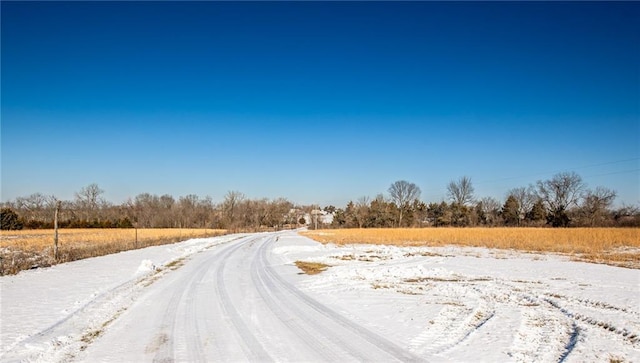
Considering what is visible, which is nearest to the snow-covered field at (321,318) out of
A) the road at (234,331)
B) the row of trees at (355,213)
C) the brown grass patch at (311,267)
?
the road at (234,331)

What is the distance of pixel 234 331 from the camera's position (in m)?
6.78

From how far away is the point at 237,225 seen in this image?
9625cm

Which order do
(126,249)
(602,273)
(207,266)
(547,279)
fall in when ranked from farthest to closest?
(126,249)
(207,266)
(602,273)
(547,279)

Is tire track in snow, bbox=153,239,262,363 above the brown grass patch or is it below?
above

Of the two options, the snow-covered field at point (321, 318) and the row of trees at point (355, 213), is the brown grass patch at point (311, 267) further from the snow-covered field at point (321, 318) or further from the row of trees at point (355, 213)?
the row of trees at point (355, 213)

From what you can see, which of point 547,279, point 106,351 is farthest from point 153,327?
point 547,279

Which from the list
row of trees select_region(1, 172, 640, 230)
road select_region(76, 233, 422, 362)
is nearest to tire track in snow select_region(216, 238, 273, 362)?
road select_region(76, 233, 422, 362)

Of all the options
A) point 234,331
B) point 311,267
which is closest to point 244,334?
point 234,331

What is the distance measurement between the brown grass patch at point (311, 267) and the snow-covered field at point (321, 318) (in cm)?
158

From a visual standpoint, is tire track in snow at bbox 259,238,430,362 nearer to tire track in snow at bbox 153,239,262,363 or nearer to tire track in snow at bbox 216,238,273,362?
tire track in snow at bbox 216,238,273,362

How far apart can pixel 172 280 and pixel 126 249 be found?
18.5 metres

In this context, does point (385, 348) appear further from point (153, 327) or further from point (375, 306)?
point (153, 327)

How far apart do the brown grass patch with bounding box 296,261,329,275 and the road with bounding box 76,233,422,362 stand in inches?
172

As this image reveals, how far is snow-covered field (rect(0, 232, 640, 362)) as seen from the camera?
5.71 metres
